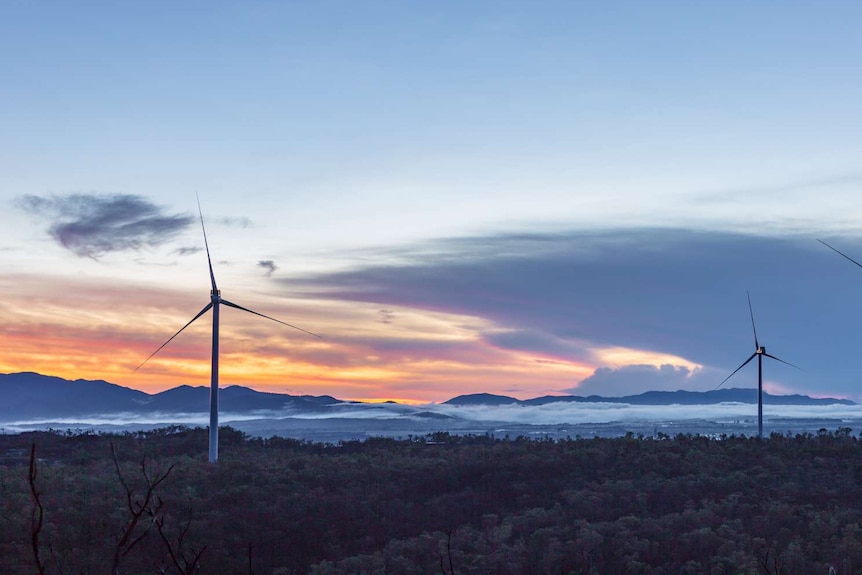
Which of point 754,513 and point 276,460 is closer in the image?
point 754,513

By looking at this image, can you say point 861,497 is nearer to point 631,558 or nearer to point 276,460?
point 631,558

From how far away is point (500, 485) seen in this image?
37.8 meters

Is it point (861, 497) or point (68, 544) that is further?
point (861, 497)

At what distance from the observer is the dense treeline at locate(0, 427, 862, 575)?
2603 centimetres

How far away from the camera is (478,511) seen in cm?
3397

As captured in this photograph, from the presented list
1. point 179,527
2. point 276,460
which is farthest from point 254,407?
point 179,527

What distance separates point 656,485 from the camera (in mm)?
35344

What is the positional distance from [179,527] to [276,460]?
12995 millimetres

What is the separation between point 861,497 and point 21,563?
27.8 m

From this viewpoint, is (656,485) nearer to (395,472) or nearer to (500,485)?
(500,485)

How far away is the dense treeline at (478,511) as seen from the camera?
2603 centimetres

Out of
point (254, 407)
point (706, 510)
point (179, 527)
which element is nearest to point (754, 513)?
point (706, 510)

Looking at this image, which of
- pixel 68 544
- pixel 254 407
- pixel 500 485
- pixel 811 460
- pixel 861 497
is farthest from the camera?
pixel 254 407

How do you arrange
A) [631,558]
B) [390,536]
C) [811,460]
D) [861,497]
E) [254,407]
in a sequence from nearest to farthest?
1. [631,558]
2. [390,536]
3. [861,497]
4. [811,460]
5. [254,407]
